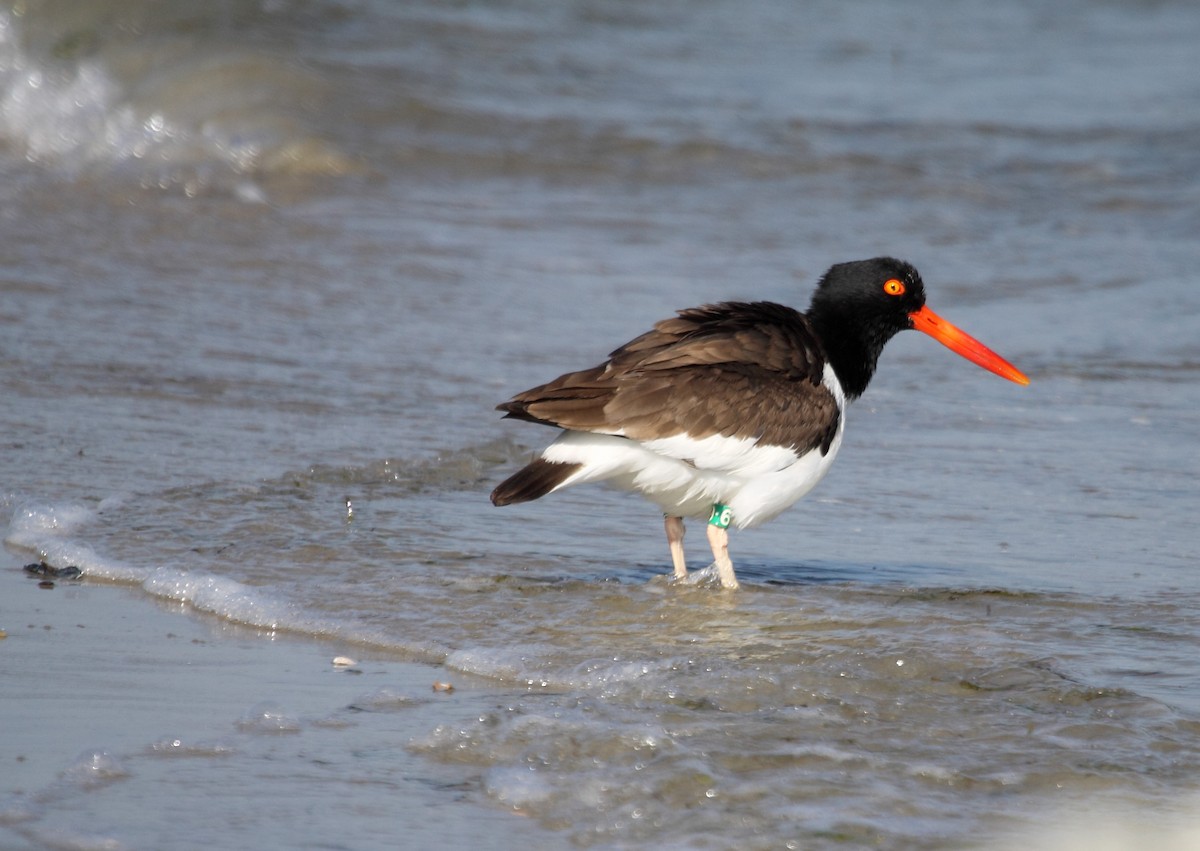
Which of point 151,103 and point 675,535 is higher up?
A: point 151,103

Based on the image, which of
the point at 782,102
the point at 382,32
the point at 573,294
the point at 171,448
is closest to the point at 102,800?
the point at 171,448

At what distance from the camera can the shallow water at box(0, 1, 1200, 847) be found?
156 inches

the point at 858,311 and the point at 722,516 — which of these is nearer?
the point at 722,516

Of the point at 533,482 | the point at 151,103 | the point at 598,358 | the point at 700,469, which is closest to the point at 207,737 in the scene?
the point at 533,482

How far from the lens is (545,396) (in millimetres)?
5039

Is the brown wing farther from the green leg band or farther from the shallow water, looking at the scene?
the shallow water

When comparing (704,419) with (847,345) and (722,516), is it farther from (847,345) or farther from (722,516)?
(847,345)

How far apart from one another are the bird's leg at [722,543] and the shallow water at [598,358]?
0.34 ft

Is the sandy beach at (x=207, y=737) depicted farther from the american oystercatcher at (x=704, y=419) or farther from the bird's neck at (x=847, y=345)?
the bird's neck at (x=847, y=345)

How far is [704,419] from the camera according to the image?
5176 millimetres

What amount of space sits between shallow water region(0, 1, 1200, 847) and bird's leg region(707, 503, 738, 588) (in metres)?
0.10

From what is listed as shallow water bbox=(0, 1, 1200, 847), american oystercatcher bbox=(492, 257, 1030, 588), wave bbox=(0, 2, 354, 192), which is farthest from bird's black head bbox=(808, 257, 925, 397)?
wave bbox=(0, 2, 354, 192)

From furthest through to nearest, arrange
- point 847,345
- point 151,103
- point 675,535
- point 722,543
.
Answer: point 151,103 → point 847,345 → point 675,535 → point 722,543

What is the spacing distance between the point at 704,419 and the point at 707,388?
4.9 inches
